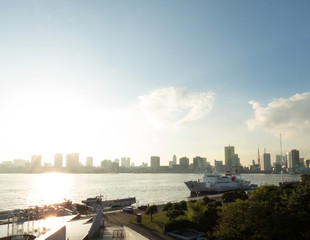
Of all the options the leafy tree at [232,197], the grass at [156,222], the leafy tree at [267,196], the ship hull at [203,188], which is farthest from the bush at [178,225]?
the ship hull at [203,188]

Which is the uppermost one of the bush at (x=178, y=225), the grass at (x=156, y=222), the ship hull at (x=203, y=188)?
the bush at (x=178, y=225)

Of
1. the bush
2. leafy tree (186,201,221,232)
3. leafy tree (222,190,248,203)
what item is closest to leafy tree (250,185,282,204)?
leafy tree (186,201,221,232)

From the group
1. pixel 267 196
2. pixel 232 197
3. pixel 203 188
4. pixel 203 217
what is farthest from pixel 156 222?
pixel 203 188

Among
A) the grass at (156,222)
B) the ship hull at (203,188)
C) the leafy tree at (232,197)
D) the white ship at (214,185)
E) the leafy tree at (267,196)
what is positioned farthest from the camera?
the white ship at (214,185)

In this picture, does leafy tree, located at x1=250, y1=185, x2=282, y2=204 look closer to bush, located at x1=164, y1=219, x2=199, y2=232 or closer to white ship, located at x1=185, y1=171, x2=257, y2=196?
bush, located at x1=164, y1=219, x2=199, y2=232

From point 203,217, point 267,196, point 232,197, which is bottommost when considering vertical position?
point 203,217

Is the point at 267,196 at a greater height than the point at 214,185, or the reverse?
the point at 267,196

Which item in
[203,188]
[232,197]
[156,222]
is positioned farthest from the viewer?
[203,188]

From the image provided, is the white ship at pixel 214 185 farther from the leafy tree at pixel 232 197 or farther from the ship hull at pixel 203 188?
the leafy tree at pixel 232 197

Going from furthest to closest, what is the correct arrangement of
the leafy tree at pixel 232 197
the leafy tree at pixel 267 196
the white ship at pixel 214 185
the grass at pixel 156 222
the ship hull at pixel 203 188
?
the white ship at pixel 214 185 < the ship hull at pixel 203 188 < the leafy tree at pixel 232 197 < the grass at pixel 156 222 < the leafy tree at pixel 267 196

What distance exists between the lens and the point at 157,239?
28062mm

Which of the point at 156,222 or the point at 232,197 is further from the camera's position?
the point at 232,197

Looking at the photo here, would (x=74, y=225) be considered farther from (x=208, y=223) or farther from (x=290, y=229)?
(x=290, y=229)

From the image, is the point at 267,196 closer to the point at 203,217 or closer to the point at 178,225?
the point at 203,217
